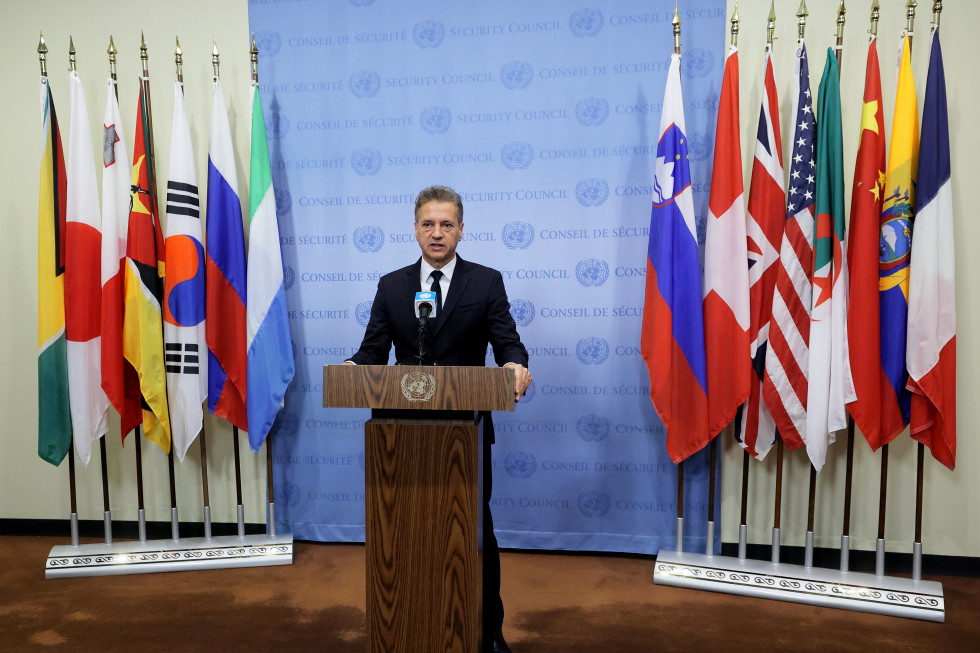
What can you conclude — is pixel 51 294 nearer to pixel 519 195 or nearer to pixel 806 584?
pixel 519 195

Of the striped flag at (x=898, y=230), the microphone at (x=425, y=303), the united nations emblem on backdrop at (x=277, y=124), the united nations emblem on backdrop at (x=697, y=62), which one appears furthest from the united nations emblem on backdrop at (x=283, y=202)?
the striped flag at (x=898, y=230)

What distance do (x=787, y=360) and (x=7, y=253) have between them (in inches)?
167

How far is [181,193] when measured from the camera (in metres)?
3.47

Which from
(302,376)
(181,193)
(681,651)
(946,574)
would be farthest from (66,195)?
(946,574)

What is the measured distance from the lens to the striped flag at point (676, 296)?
Answer: 3.19 meters

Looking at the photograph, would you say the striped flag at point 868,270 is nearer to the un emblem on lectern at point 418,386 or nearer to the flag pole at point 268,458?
the un emblem on lectern at point 418,386

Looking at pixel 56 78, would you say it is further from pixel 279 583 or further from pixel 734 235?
pixel 734 235

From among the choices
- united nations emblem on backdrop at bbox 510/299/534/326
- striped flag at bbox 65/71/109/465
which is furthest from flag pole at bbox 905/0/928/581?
striped flag at bbox 65/71/109/465

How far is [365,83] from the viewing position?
3.63m

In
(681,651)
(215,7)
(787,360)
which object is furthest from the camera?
(215,7)

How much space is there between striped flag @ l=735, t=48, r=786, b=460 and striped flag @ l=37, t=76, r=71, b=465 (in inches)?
135

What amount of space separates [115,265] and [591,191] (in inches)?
97.1

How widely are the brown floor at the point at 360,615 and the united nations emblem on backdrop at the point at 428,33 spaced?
2741 millimetres

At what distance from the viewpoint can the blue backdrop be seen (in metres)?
3.46
